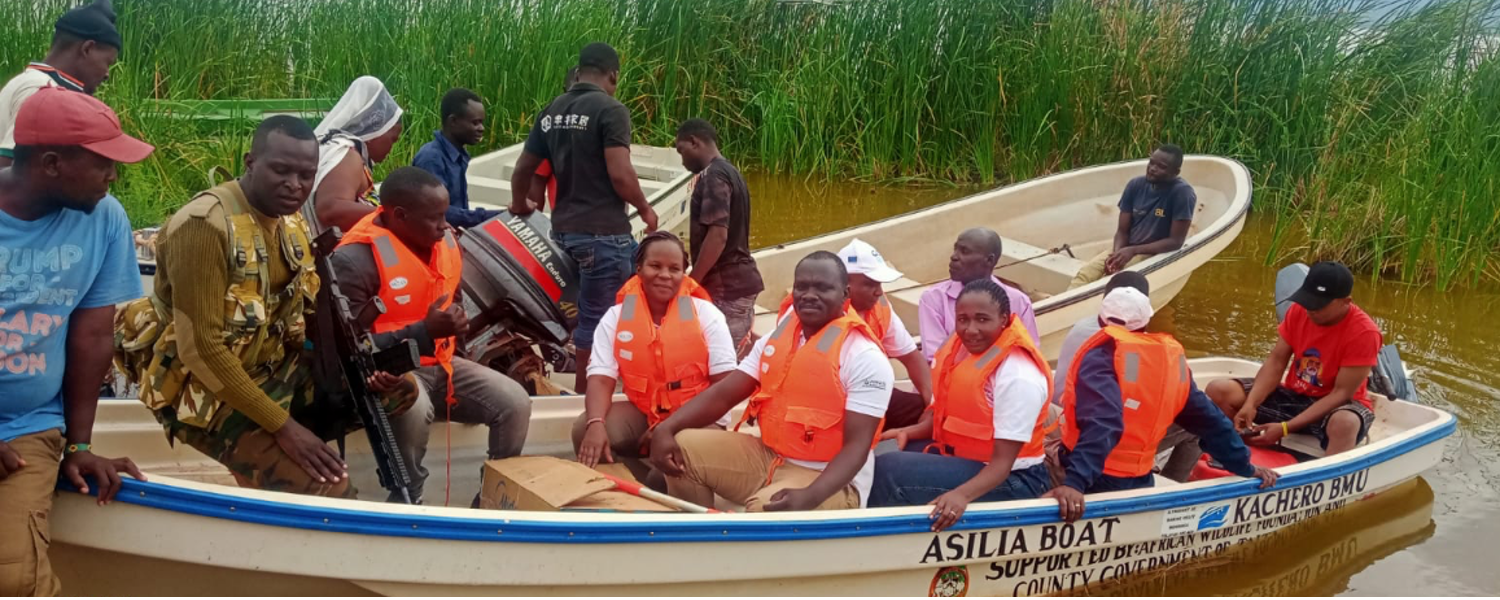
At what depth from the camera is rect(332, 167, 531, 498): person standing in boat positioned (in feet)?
13.4

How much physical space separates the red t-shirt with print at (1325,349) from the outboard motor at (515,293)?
308 cm

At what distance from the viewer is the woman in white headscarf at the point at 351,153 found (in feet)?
16.1

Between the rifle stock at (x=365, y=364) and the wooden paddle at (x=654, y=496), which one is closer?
the rifle stock at (x=365, y=364)

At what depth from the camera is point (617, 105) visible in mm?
5664

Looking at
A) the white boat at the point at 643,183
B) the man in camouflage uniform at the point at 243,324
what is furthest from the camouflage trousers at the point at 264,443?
the white boat at the point at 643,183

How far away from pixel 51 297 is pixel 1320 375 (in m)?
4.67

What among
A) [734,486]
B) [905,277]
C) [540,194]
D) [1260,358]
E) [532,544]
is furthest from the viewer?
[905,277]

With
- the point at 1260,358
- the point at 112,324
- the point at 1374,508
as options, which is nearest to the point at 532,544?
the point at 112,324

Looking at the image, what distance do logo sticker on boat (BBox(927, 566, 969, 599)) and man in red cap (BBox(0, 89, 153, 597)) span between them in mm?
2491

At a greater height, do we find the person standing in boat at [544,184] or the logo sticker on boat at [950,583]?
the person standing in boat at [544,184]

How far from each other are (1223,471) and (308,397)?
3.40m

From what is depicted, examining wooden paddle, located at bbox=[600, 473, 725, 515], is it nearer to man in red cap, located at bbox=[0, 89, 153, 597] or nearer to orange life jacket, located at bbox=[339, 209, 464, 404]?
orange life jacket, located at bbox=[339, 209, 464, 404]

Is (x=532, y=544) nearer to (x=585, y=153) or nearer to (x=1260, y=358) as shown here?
(x=585, y=153)

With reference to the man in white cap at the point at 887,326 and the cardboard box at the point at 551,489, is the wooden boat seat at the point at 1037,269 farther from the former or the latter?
the cardboard box at the point at 551,489
